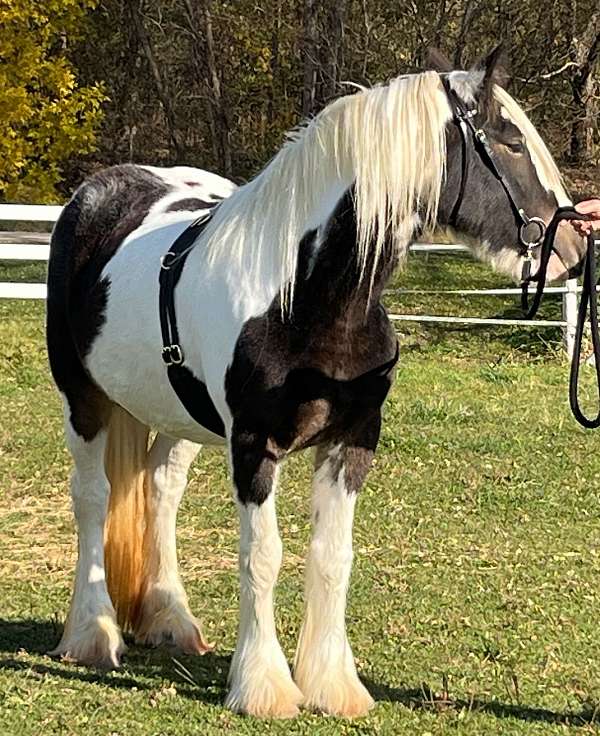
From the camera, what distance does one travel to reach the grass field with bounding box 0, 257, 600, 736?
3.82m

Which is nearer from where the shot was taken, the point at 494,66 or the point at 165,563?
the point at 494,66

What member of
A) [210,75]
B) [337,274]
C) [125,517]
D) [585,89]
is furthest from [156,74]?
[337,274]

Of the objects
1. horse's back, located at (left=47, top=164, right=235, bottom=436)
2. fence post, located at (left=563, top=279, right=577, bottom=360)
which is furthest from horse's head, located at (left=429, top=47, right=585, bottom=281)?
fence post, located at (left=563, top=279, right=577, bottom=360)

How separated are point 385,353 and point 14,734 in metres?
1.70

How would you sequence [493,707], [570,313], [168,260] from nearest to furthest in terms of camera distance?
1. [493,707]
2. [168,260]
3. [570,313]

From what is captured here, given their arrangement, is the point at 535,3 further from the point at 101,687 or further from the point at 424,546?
the point at 101,687

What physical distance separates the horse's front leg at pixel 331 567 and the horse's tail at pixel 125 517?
Result: 0.99 metres

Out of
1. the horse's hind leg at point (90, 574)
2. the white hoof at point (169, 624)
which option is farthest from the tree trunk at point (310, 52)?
the white hoof at point (169, 624)

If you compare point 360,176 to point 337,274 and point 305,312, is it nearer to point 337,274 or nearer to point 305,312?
point 337,274

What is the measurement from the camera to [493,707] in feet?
12.6

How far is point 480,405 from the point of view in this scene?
885 centimetres

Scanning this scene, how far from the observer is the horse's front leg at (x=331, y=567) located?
150 inches

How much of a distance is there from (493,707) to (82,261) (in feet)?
7.61

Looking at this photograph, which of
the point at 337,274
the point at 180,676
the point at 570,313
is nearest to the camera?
the point at 337,274
